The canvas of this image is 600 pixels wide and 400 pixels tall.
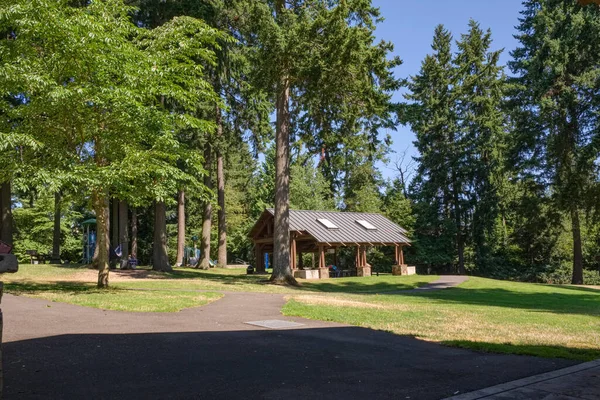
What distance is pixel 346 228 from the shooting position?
35.8 metres

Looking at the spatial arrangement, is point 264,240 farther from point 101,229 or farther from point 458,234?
point 458,234

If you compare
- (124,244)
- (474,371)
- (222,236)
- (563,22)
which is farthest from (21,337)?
(563,22)

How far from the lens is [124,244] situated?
28125 mm

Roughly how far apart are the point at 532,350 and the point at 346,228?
92.8ft

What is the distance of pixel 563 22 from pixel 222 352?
126 ft

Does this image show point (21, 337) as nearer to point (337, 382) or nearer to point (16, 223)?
point (337, 382)

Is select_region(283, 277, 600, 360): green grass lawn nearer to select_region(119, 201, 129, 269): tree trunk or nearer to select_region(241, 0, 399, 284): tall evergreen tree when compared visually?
select_region(241, 0, 399, 284): tall evergreen tree

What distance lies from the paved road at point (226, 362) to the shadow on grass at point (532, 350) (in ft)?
1.20

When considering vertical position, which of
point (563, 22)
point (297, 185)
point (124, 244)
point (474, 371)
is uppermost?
point (563, 22)

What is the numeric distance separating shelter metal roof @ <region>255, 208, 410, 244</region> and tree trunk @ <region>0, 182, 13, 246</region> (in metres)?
16.0

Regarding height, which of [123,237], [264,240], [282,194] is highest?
[282,194]

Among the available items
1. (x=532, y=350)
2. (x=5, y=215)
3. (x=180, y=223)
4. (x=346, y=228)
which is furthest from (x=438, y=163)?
(x=532, y=350)

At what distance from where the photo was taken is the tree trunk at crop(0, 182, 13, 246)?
24922 millimetres

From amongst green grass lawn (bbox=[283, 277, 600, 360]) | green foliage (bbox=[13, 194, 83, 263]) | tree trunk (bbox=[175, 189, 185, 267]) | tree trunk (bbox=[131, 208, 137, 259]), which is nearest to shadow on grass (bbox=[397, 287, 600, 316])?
green grass lawn (bbox=[283, 277, 600, 360])
